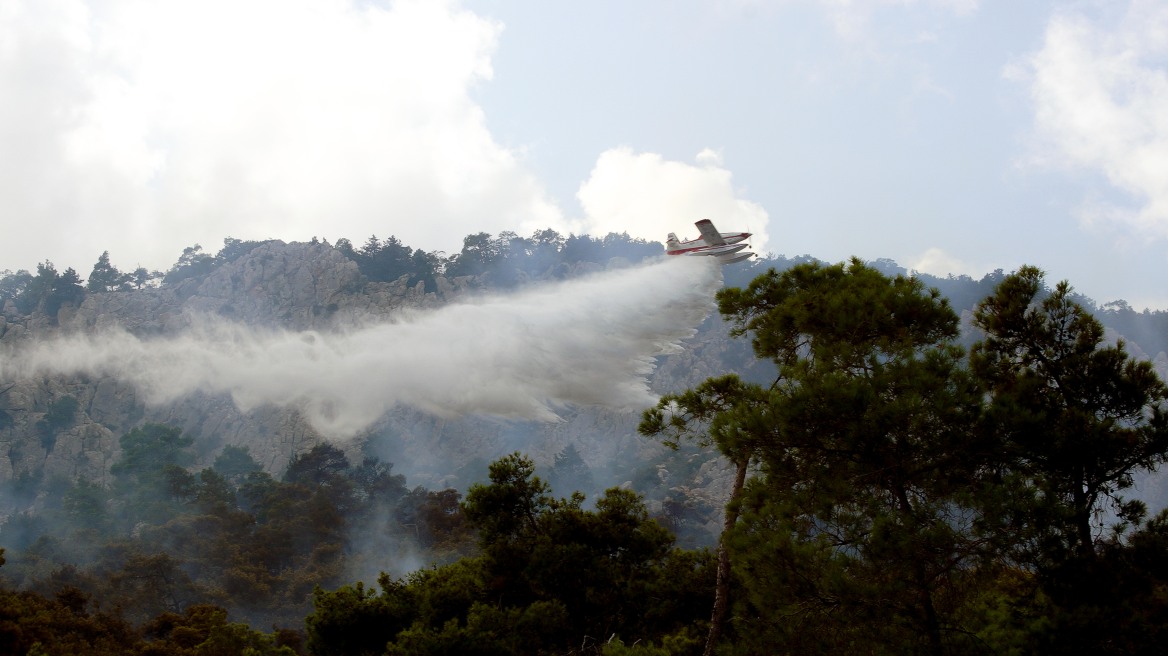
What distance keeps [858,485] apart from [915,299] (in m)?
3.57

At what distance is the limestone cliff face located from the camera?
6894 cm

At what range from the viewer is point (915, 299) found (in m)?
12.7

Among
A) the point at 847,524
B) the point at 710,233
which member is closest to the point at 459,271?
the point at 710,233

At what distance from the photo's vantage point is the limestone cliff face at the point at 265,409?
68938 millimetres

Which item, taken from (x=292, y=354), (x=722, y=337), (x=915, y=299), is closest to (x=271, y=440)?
(x=292, y=354)

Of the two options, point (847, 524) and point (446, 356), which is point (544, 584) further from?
point (446, 356)

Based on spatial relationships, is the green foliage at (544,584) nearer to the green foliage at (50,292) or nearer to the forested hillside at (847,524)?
the forested hillside at (847,524)

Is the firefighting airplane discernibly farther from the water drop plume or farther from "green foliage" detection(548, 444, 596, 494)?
"green foliage" detection(548, 444, 596, 494)

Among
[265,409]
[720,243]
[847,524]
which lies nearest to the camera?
[847,524]

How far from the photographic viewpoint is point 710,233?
34.6 m

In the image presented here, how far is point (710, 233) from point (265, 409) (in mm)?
52114

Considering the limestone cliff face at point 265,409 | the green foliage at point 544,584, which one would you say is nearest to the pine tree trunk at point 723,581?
the green foliage at point 544,584

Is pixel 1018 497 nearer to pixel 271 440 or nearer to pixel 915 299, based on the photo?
pixel 915 299

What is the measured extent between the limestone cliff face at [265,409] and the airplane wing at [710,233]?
43.8 m
